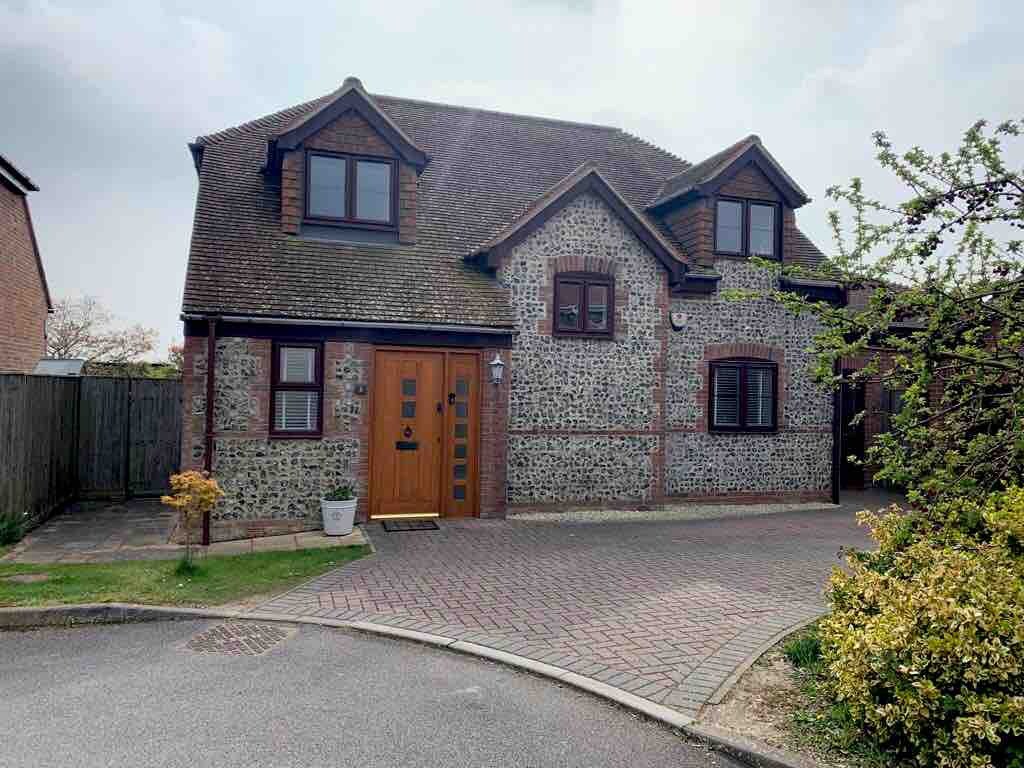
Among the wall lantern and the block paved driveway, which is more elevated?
the wall lantern

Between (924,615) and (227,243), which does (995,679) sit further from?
(227,243)

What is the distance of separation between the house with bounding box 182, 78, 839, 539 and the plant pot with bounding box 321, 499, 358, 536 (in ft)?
1.87

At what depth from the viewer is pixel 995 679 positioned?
3.74 meters

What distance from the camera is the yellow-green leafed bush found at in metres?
3.68

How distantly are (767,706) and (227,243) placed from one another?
10.7 metres

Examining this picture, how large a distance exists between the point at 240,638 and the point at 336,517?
4.65m

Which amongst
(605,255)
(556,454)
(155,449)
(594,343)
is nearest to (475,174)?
(605,255)

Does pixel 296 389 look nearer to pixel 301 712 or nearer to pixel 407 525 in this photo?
pixel 407 525

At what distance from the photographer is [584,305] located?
13289mm

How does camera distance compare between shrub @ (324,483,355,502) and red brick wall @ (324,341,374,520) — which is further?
red brick wall @ (324,341,374,520)

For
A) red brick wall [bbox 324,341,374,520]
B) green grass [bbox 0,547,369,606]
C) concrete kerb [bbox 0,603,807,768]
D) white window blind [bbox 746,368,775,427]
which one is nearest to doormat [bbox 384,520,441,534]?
red brick wall [bbox 324,341,374,520]

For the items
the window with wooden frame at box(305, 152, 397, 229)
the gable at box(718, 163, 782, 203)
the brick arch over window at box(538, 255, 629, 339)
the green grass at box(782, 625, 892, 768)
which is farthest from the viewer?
the gable at box(718, 163, 782, 203)

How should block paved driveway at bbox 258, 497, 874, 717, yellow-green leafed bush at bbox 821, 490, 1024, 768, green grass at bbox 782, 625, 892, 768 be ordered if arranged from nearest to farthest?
yellow-green leafed bush at bbox 821, 490, 1024, 768 → green grass at bbox 782, 625, 892, 768 → block paved driveway at bbox 258, 497, 874, 717

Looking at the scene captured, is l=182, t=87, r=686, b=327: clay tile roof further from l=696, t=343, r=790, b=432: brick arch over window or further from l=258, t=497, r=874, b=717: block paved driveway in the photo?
l=696, t=343, r=790, b=432: brick arch over window
